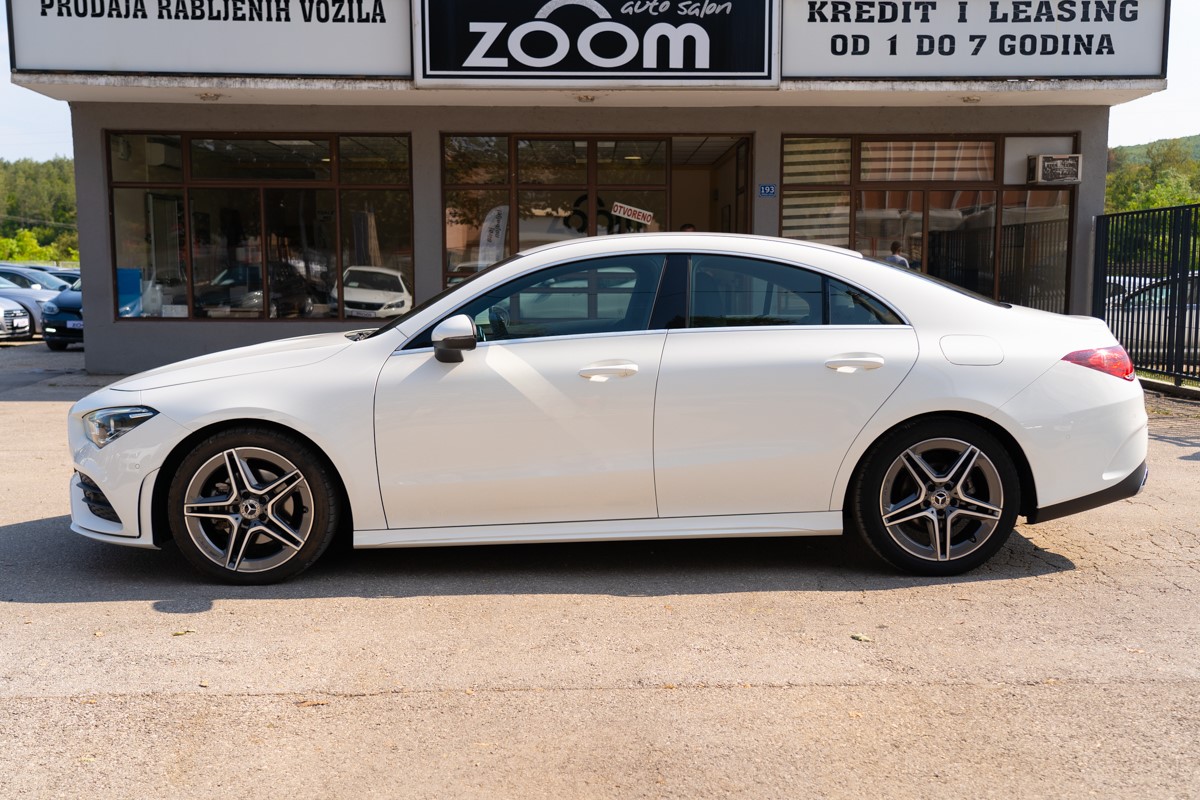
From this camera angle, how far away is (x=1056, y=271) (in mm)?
14016

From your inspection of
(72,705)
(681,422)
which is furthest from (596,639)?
(72,705)

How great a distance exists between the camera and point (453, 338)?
470 centimetres

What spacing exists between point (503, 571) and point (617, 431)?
0.97m

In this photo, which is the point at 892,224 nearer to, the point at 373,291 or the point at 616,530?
the point at 373,291

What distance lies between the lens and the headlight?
4781mm

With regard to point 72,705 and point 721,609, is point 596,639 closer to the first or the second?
point 721,609

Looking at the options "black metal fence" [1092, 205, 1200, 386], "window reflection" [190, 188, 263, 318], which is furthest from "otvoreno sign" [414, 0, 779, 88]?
"black metal fence" [1092, 205, 1200, 386]

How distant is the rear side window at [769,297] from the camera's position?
16.4 ft

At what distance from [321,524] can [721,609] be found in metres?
1.88

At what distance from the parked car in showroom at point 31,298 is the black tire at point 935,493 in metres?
20.1

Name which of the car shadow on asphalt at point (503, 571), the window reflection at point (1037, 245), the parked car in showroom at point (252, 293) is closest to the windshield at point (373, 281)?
the parked car in showroom at point (252, 293)

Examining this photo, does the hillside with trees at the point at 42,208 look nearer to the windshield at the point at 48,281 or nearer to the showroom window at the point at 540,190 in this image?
the windshield at the point at 48,281

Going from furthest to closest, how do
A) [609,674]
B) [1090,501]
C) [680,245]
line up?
1. [680,245]
2. [1090,501]
3. [609,674]

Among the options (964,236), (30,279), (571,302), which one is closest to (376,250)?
(964,236)
